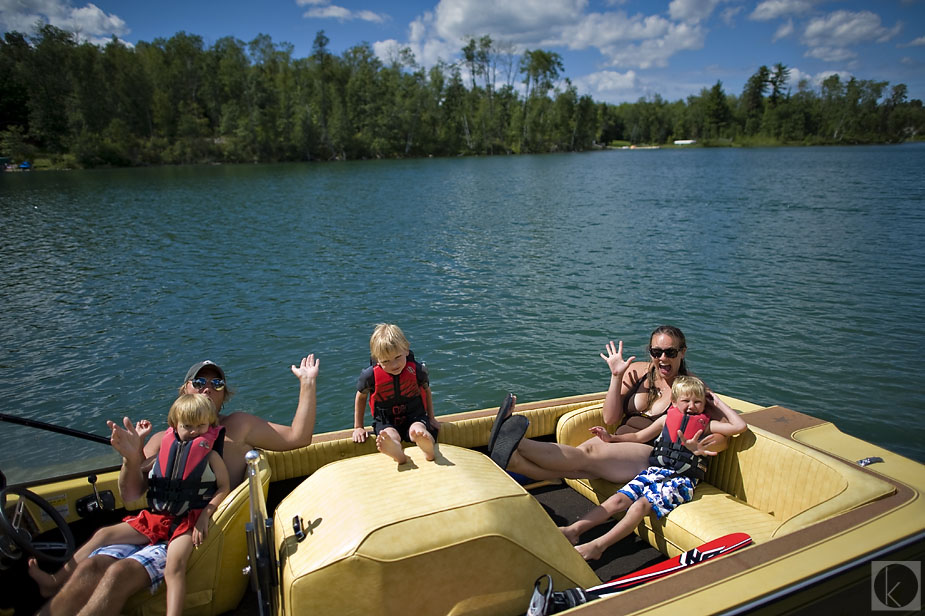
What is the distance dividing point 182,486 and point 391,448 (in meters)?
0.99

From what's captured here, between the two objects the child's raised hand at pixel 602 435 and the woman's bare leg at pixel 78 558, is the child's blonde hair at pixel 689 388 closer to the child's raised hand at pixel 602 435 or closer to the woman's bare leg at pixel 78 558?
→ the child's raised hand at pixel 602 435

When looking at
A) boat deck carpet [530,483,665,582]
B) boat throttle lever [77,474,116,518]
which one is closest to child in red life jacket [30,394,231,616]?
Result: boat throttle lever [77,474,116,518]

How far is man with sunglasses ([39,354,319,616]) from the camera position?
2.38 m

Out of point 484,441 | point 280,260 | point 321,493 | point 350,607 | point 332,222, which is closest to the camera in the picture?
point 350,607

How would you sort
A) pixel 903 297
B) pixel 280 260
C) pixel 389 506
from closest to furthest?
pixel 389 506 < pixel 903 297 < pixel 280 260

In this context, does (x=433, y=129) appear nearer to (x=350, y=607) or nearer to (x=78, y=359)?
(x=78, y=359)

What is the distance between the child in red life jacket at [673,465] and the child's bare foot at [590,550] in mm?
76

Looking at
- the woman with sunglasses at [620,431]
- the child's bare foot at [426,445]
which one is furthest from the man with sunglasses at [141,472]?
the woman with sunglasses at [620,431]

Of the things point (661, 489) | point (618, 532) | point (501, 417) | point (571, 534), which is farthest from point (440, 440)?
point (661, 489)

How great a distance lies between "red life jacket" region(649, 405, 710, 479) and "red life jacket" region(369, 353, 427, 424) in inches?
62.3

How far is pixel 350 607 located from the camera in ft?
7.39

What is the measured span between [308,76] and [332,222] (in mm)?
59765

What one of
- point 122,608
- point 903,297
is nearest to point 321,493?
point 122,608

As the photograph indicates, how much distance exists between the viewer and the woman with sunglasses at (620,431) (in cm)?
348
